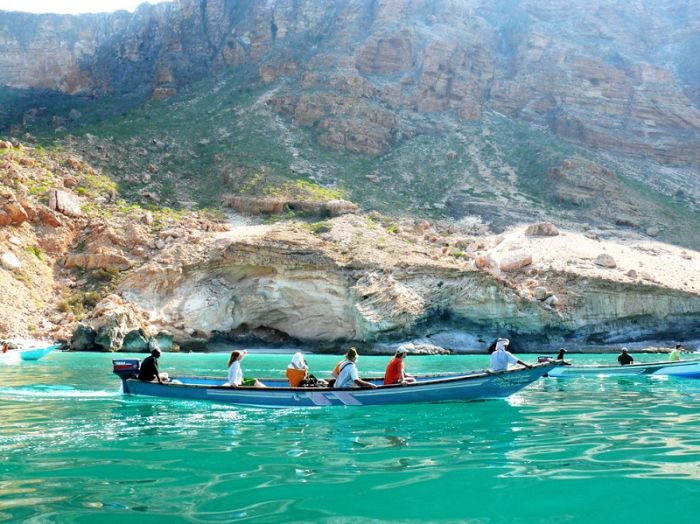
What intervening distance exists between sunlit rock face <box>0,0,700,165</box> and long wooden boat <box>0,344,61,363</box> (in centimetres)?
4749

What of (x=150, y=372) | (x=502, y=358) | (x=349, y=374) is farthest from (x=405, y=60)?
(x=349, y=374)

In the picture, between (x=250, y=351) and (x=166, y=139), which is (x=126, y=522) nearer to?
(x=250, y=351)

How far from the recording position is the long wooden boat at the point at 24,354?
98.9 feet

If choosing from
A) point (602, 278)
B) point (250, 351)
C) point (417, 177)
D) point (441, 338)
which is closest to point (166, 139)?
point (417, 177)

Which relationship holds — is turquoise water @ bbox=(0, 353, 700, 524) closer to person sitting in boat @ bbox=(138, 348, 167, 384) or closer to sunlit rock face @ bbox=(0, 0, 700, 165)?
person sitting in boat @ bbox=(138, 348, 167, 384)

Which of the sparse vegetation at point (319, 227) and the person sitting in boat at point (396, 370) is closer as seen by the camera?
the person sitting in boat at point (396, 370)

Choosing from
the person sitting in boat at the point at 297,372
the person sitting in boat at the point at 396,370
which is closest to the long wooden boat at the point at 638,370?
the person sitting in boat at the point at 396,370

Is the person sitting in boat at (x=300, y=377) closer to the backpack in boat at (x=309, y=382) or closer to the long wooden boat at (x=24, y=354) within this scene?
the backpack in boat at (x=309, y=382)

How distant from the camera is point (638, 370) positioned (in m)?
22.8

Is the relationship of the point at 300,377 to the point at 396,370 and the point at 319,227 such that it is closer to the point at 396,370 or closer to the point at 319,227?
the point at 396,370

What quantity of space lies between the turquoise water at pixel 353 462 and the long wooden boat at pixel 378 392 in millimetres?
280

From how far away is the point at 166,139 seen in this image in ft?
230

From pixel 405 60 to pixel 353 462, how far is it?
8325 cm

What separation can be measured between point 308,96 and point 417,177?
1816 cm
